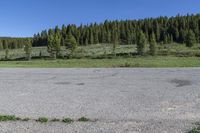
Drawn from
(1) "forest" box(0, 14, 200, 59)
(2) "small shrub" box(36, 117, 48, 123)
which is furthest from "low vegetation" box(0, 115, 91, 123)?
(1) "forest" box(0, 14, 200, 59)

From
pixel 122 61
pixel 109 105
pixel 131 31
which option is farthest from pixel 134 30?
pixel 109 105

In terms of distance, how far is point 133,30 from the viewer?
16712 centimetres

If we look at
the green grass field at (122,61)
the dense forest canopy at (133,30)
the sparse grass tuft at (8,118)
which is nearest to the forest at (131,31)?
the dense forest canopy at (133,30)

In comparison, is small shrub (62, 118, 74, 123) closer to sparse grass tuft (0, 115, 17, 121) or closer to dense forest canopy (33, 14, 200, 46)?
sparse grass tuft (0, 115, 17, 121)

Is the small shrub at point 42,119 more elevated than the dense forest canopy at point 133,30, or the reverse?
the dense forest canopy at point 133,30

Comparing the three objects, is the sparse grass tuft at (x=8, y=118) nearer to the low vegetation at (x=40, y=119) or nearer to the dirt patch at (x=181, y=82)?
the low vegetation at (x=40, y=119)

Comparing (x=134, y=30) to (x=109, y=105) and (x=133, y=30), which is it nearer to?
(x=133, y=30)

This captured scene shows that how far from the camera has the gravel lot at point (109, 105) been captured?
8445 mm

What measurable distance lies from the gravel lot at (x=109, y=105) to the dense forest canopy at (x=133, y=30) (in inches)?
5196

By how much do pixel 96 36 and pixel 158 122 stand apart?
15117cm

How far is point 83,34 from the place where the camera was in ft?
540

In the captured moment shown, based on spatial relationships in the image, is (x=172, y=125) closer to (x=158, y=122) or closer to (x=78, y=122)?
(x=158, y=122)

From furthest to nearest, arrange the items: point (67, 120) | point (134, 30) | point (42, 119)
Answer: point (134, 30)
point (42, 119)
point (67, 120)

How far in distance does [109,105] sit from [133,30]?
157990mm
